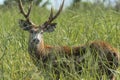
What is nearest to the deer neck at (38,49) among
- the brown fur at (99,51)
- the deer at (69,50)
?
the deer at (69,50)

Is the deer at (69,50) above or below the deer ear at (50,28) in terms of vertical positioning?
below

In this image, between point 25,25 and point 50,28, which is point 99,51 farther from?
point 25,25

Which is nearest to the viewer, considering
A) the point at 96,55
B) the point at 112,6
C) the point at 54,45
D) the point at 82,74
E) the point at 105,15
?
the point at 82,74

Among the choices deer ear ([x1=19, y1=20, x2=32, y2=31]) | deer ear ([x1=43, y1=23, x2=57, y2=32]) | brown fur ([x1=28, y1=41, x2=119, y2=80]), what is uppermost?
deer ear ([x1=19, y1=20, x2=32, y2=31])

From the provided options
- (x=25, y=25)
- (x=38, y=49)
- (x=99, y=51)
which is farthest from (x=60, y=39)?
(x=99, y=51)

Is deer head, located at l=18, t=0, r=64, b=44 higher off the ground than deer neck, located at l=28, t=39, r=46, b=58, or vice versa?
deer head, located at l=18, t=0, r=64, b=44

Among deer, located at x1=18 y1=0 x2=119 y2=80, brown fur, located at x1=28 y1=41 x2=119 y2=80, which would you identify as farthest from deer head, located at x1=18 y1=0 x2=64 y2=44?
brown fur, located at x1=28 y1=41 x2=119 y2=80

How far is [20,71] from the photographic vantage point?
5.04 m

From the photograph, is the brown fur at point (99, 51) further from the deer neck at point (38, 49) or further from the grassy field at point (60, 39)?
the deer neck at point (38, 49)

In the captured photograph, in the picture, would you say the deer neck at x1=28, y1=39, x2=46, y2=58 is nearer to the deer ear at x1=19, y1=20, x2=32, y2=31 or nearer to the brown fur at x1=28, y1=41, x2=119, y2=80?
the deer ear at x1=19, y1=20, x2=32, y2=31

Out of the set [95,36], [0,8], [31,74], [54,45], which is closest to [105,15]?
[95,36]

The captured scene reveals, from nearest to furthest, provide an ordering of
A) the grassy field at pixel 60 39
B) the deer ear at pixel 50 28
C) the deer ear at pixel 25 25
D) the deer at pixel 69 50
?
the grassy field at pixel 60 39 < the deer at pixel 69 50 < the deer ear at pixel 25 25 < the deer ear at pixel 50 28

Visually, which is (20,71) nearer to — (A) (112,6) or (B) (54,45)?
(B) (54,45)

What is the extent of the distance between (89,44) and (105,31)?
4.63 ft
